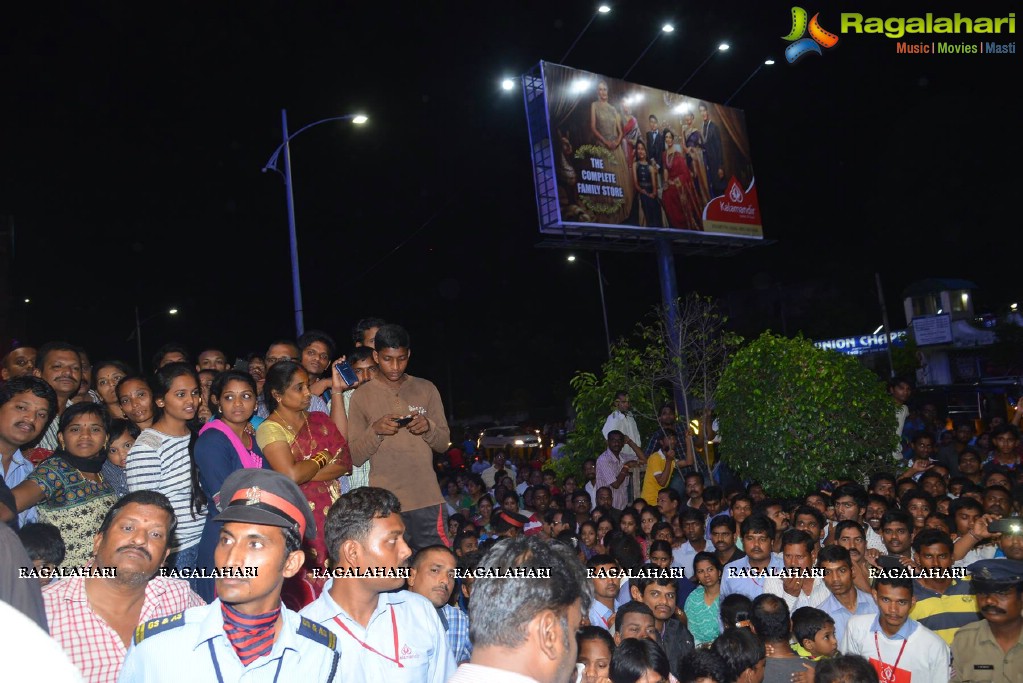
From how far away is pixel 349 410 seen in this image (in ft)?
17.9

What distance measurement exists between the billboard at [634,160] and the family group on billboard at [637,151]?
22mm

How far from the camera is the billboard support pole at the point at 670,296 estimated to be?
606 inches

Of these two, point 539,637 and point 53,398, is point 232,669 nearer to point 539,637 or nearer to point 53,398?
point 539,637

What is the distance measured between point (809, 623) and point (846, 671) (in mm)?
1001

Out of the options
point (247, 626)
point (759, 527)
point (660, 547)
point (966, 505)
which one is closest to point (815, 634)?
point (759, 527)

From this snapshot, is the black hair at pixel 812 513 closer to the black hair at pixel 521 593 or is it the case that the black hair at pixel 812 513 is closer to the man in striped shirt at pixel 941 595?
the man in striped shirt at pixel 941 595

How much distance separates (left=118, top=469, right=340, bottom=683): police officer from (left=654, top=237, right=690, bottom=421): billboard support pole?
12520 millimetres

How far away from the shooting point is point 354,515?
3379 millimetres

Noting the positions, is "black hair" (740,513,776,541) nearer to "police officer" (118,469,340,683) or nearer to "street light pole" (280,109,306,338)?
"police officer" (118,469,340,683)

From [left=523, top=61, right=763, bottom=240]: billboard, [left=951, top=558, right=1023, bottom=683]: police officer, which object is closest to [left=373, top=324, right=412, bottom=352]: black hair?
[left=951, top=558, right=1023, bottom=683]: police officer

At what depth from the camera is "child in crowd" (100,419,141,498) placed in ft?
16.4

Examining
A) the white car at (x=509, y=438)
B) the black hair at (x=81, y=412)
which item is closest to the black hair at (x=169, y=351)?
the black hair at (x=81, y=412)

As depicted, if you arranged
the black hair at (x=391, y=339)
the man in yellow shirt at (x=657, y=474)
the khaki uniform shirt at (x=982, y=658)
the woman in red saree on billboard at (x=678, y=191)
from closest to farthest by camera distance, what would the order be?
the khaki uniform shirt at (x=982, y=658) → the black hair at (x=391, y=339) → the man in yellow shirt at (x=657, y=474) → the woman in red saree on billboard at (x=678, y=191)

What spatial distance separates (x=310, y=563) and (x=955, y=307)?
174 feet
